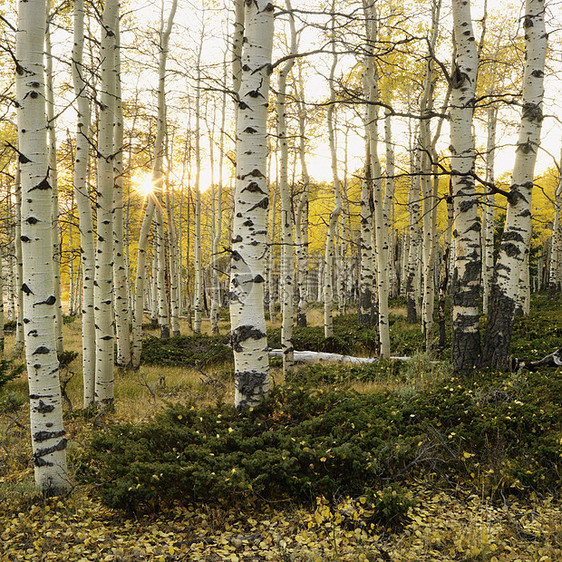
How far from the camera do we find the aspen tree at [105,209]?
217 inches

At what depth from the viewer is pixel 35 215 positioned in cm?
327

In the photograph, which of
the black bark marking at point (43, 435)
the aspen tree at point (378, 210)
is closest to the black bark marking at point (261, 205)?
the black bark marking at point (43, 435)

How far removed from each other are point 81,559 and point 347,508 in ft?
6.22

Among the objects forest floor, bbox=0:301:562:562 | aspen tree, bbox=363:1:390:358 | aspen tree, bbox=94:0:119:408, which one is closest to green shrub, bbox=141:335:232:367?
aspen tree, bbox=94:0:119:408

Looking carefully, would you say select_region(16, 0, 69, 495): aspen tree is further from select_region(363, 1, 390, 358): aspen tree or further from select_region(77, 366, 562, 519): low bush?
select_region(363, 1, 390, 358): aspen tree

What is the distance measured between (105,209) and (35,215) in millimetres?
2341

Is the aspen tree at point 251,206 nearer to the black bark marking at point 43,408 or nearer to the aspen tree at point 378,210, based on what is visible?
the black bark marking at point 43,408

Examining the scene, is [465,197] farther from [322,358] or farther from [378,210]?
[322,358]

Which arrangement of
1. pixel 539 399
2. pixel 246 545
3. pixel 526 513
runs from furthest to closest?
pixel 539 399, pixel 526 513, pixel 246 545

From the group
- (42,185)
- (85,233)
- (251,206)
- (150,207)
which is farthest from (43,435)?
(150,207)

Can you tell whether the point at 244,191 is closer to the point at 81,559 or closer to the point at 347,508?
the point at 347,508

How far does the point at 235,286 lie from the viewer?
4.21 m

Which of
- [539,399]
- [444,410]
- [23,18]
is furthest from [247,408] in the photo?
[23,18]

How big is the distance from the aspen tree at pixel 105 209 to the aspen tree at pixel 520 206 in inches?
209
